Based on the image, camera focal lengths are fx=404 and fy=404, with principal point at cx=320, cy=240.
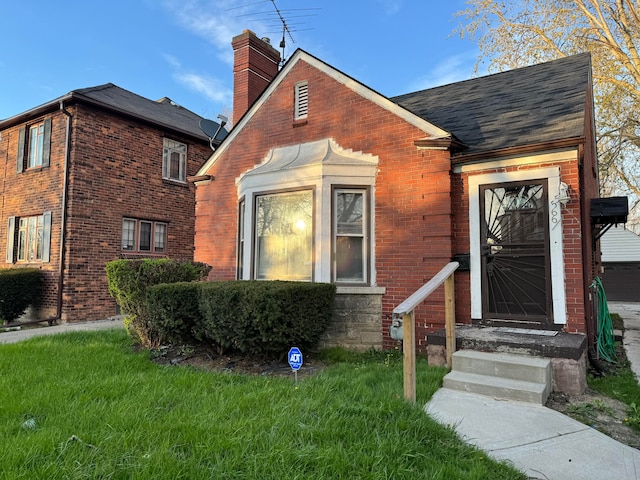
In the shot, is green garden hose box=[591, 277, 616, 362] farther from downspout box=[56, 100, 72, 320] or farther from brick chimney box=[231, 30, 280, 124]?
downspout box=[56, 100, 72, 320]

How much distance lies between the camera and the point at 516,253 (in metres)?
5.80

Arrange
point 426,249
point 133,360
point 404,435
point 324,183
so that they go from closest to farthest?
point 404,435, point 133,360, point 426,249, point 324,183

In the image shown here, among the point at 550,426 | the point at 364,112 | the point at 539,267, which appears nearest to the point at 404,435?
the point at 550,426

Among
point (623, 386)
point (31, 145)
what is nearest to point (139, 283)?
point (623, 386)

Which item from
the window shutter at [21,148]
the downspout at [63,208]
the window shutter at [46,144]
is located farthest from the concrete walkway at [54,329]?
the window shutter at [21,148]

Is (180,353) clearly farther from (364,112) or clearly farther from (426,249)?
(364,112)

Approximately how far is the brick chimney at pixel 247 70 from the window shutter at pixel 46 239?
6.34m

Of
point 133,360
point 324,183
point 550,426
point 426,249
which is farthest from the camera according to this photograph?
point 324,183

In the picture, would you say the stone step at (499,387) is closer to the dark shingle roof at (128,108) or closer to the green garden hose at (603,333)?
the green garden hose at (603,333)

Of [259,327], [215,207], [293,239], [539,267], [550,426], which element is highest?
[215,207]

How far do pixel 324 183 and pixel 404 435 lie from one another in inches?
174

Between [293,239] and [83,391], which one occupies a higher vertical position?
[293,239]

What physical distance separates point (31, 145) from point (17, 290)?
4.89m

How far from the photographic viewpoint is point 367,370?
511 cm
